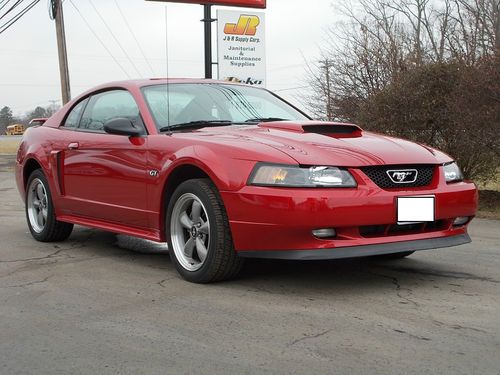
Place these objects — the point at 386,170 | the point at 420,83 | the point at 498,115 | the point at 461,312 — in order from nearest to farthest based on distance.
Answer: the point at 461,312 < the point at 386,170 < the point at 498,115 < the point at 420,83

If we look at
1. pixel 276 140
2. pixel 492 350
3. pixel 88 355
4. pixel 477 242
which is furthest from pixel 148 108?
pixel 477 242

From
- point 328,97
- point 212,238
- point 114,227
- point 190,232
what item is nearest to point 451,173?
point 212,238

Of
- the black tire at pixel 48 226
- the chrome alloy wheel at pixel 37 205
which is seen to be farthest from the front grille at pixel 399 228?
the chrome alloy wheel at pixel 37 205

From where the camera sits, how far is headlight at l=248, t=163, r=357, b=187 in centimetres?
384

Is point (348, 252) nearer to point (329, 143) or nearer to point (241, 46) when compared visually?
point (329, 143)

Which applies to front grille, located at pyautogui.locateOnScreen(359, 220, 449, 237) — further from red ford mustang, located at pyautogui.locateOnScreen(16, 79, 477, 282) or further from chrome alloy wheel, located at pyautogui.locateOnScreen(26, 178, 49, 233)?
chrome alloy wheel, located at pyautogui.locateOnScreen(26, 178, 49, 233)

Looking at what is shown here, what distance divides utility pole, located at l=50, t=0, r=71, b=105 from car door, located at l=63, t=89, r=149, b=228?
17562mm

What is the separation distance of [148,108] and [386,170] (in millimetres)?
2078

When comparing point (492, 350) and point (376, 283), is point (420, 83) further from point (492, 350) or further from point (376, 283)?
point (492, 350)

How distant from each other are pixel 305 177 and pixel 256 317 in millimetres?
928

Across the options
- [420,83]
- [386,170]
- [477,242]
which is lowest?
[477,242]

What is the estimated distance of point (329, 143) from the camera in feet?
13.8

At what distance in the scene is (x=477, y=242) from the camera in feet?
20.4

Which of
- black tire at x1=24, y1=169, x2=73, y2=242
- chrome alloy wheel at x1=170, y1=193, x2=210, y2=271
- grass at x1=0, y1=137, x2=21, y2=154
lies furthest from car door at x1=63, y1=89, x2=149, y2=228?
grass at x1=0, y1=137, x2=21, y2=154
